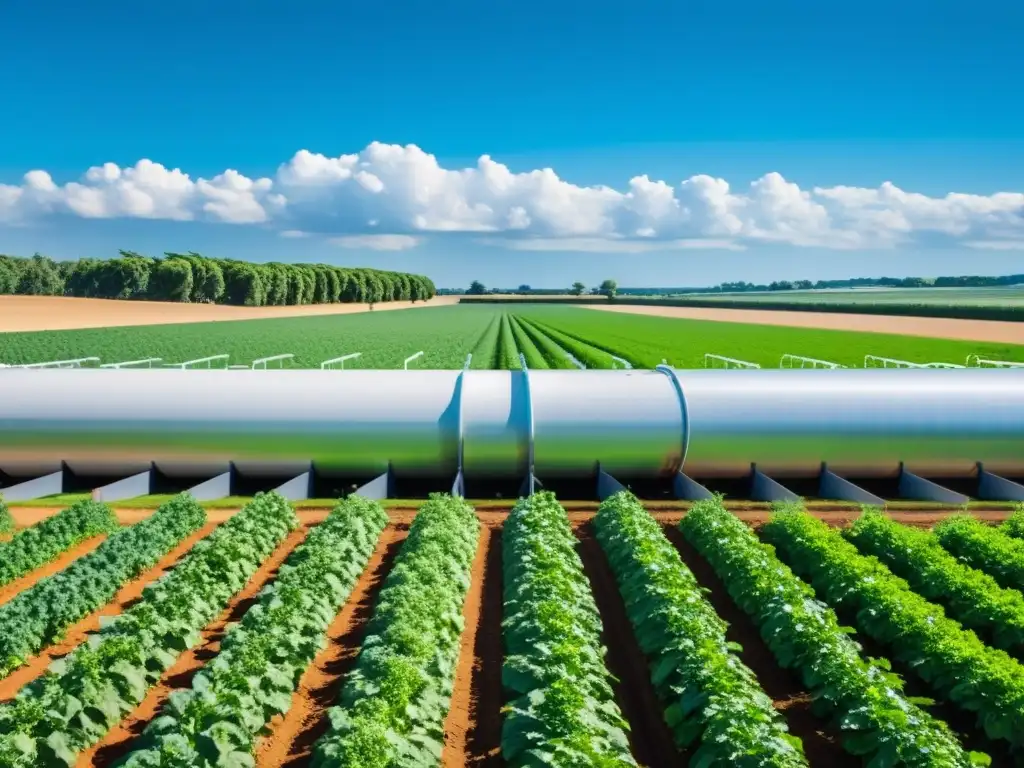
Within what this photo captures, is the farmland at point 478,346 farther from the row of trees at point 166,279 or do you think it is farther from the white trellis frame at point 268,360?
the row of trees at point 166,279

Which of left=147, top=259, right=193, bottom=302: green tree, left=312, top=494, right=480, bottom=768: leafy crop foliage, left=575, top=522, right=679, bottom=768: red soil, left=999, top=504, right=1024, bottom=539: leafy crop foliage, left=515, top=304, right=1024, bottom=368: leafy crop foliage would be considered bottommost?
left=575, top=522, right=679, bottom=768: red soil

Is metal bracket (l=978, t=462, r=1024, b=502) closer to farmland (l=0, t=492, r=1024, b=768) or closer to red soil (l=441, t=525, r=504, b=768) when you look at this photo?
farmland (l=0, t=492, r=1024, b=768)

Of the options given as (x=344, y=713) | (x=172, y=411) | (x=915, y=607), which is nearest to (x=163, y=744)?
(x=344, y=713)

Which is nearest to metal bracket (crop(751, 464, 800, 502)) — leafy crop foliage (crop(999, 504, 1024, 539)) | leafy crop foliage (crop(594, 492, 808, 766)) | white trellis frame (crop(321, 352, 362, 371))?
leafy crop foliage (crop(999, 504, 1024, 539))

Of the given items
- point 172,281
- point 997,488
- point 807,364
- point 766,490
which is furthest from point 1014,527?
point 172,281

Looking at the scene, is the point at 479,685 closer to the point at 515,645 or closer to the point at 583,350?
the point at 515,645

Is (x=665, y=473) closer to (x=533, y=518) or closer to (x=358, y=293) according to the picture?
(x=533, y=518)

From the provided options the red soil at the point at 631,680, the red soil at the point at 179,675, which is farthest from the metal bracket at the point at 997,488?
the red soil at the point at 179,675
